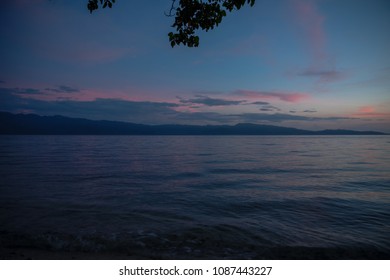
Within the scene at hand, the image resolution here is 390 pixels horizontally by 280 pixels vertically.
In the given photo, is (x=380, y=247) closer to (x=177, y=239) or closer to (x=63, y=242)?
(x=177, y=239)

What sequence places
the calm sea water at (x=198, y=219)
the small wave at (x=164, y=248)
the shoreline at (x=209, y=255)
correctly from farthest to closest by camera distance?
the calm sea water at (x=198, y=219) → the small wave at (x=164, y=248) → the shoreline at (x=209, y=255)

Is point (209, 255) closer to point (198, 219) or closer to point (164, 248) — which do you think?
point (164, 248)

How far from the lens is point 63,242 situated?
29.2 feet

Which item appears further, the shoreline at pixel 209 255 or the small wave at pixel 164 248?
the small wave at pixel 164 248

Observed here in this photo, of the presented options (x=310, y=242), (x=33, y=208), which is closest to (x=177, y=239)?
(x=310, y=242)

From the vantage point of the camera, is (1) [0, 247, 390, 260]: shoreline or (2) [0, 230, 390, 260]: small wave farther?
(2) [0, 230, 390, 260]: small wave

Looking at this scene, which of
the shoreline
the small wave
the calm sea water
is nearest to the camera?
the shoreline

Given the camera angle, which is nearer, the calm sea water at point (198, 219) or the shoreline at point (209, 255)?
the shoreline at point (209, 255)

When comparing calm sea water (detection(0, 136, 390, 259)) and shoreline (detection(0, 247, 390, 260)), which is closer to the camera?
shoreline (detection(0, 247, 390, 260))

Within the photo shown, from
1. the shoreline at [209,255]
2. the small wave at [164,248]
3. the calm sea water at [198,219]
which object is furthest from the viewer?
the calm sea water at [198,219]

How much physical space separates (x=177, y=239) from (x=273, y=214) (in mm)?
6267

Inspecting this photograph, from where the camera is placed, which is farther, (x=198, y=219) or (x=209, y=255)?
(x=198, y=219)

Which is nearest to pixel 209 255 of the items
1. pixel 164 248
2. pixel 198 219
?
pixel 164 248

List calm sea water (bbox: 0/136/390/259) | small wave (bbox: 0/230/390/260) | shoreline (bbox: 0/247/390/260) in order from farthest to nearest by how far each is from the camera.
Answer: calm sea water (bbox: 0/136/390/259), small wave (bbox: 0/230/390/260), shoreline (bbox: 0/247/390/260)
